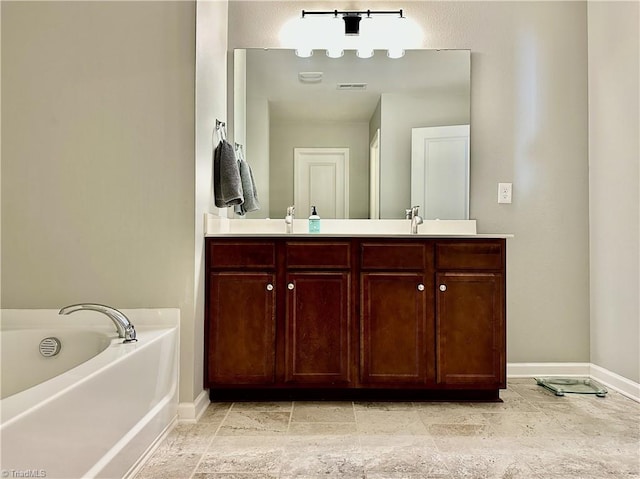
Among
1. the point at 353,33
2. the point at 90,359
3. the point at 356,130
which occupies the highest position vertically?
the point at 353,33

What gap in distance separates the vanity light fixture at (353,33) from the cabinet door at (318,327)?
1.48 m

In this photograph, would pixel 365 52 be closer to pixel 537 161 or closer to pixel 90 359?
pixel 537 161

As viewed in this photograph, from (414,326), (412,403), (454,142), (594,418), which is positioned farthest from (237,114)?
(594,418)

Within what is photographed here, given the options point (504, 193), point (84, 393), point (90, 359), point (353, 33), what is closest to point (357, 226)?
point (504, 193)

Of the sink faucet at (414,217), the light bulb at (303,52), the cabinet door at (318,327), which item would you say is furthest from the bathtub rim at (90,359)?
the light bulb at (303,52)

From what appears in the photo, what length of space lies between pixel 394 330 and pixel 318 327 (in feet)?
1.22

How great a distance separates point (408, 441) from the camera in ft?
6.19

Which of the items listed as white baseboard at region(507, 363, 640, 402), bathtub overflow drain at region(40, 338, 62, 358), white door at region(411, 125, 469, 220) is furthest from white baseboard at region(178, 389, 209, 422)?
white baseboard at region(507, 363, 640, 402)

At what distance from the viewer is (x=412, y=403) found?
7.73ft

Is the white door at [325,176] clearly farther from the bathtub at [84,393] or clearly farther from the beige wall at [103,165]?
the bathtub at [84,393]

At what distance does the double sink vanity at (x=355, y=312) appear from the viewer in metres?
2.31

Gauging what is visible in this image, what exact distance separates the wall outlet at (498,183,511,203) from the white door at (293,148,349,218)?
0.94m

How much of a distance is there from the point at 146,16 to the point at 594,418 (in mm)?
2718

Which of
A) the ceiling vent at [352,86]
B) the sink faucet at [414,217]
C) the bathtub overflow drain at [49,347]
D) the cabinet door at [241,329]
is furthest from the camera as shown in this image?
the ceiling vent at [352,86]
